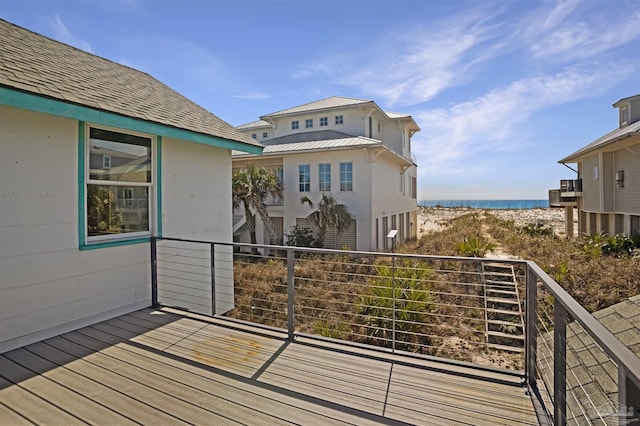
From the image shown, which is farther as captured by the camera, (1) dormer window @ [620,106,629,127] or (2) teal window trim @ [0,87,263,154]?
(1) dormer window @ [620,106,629,127]

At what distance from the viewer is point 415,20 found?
25.0 feet

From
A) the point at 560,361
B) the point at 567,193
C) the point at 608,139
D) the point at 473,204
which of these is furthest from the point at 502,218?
the point at 473,204

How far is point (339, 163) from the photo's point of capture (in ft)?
48.9

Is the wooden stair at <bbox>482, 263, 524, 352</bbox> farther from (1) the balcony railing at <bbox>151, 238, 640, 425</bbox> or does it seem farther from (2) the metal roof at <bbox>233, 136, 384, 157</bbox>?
(2) the metal roof at <bbox>233, 136, 384, 157</bbox>

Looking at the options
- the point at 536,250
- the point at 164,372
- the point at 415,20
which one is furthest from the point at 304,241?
the point at 164,372

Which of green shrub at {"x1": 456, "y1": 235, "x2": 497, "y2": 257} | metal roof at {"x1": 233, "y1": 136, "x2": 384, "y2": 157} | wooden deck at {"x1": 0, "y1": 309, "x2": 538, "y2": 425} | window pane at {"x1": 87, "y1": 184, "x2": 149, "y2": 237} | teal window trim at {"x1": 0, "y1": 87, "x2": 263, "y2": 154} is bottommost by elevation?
wooden deck at {"x1": 0, "y1": 309, "x2": 538, "y2": 425}

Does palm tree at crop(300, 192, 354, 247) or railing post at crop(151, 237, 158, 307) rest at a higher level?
palm tree at crop(300, 192, 354, 247)

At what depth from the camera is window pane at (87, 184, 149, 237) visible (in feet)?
14.5

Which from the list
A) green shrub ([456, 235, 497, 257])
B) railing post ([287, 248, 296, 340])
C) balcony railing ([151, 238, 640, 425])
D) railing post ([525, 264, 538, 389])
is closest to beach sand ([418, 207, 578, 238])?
green shrub ([456, 235, 497, 257])

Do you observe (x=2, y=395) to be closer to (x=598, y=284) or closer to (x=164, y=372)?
(x=164, y=372)

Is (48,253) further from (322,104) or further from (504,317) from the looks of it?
(322,104)

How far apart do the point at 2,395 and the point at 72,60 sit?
4736 millimetres

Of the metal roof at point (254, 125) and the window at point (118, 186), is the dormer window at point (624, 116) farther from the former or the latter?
the window at point (118, 186)

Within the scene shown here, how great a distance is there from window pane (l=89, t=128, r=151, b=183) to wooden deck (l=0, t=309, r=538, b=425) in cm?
209
